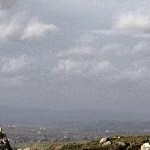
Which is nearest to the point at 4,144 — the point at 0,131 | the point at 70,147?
the point at 0,131

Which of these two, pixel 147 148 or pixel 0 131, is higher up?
pixel 0 131

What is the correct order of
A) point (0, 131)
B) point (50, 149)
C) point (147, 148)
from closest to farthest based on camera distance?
point (147, 148), point (0, 131), point (50, 149)

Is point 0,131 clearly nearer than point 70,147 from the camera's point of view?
Yes

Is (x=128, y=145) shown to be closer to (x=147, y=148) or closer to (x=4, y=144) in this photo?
(x=147, y=148)

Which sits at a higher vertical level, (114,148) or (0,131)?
(0,131)

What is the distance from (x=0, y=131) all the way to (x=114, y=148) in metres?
31.1

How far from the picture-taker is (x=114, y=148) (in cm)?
10750

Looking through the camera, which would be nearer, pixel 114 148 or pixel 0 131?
pixel 0 131

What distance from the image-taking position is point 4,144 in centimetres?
9119

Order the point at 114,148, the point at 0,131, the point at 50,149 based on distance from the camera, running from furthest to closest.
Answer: the point at 50,149 → the point at 114,148 → the point at 0,131

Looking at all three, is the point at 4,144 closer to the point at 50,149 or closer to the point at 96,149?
the point at 96,149

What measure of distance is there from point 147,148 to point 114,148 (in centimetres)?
2082

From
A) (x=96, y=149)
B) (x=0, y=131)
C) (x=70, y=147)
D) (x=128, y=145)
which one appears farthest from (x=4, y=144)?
(x=70, y=147)

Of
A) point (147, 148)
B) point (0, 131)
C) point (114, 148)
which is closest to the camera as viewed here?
point (147, 148)
